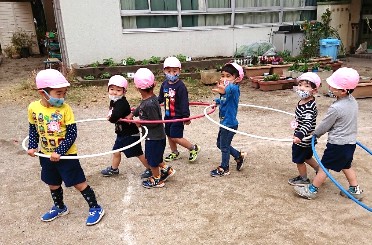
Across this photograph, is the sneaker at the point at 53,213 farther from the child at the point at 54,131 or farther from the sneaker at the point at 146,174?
the sneaker at the point at 146,174

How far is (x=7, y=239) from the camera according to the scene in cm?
367

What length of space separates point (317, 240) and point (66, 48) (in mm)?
10313

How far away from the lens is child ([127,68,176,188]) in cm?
432

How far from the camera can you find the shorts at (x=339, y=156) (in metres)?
4.04

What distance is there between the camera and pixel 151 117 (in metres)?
4.44

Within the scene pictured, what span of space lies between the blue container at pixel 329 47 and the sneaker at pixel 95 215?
1094 centimetres

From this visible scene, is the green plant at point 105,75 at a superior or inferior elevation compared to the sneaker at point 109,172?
superior

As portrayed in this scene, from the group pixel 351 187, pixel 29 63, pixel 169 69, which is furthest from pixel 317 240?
pixel 29 63

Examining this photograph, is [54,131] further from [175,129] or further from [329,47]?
[329,47]

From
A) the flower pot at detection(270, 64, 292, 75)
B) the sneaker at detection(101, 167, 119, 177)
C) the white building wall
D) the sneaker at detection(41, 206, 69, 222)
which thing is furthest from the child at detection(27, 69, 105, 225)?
the flower pot at detection(270, 64, 292, 75)

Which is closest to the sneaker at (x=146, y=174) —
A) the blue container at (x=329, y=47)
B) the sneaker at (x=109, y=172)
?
the sneaker at (x=109, y=172)

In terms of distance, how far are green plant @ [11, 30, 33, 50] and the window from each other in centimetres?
954

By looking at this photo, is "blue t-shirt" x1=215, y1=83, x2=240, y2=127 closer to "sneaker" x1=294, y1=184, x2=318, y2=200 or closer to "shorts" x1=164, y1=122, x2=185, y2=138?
"shorts" x1=164, y1=122, x2=185, y2=138

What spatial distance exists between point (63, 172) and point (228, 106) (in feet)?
7.41
